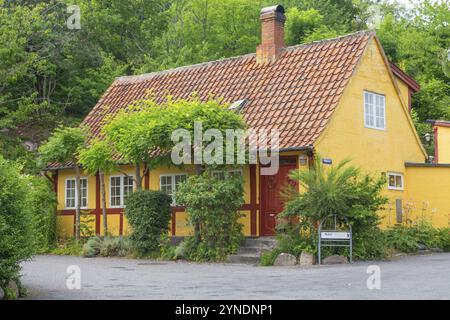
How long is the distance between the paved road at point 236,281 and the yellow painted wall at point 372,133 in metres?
4.12

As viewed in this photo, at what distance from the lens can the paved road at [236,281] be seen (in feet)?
40.7

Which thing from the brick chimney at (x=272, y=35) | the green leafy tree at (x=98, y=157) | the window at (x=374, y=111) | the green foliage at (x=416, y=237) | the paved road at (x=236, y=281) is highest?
the brick chimney at (x=272, y=35)

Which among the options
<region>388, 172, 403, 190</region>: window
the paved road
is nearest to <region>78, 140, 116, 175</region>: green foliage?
the paved road

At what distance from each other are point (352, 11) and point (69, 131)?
105ft

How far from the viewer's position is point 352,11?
5222 cm

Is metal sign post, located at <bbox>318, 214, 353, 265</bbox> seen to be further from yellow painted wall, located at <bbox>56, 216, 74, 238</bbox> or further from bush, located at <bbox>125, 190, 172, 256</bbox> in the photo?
yellow painted wall, located at <bbox>56, 216, 74, 238</bbox>

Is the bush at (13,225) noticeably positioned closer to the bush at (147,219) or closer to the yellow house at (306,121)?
the bush at (147,219)

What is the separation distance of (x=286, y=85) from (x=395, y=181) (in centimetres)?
489

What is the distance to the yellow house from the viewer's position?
22062 millimetres

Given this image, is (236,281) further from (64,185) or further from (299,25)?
(299,25)

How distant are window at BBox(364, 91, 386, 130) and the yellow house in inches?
1.3

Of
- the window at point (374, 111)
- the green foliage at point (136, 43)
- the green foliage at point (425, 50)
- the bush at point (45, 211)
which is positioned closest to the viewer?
the window at point (374, 111)

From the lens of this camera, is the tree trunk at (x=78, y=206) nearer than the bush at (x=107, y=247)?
No

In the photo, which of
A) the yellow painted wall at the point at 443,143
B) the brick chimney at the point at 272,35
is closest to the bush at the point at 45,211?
the brick chimney at the point at 272,35
